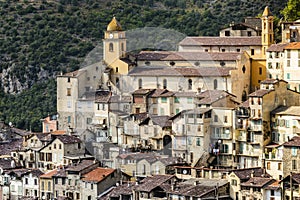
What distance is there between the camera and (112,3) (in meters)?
131

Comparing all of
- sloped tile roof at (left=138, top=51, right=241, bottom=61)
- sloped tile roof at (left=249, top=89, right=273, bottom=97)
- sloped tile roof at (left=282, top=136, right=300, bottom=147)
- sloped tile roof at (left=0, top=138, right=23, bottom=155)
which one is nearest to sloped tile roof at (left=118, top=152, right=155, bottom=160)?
sloped tile roof at (left=249, top=89, right=273, bottom=97)

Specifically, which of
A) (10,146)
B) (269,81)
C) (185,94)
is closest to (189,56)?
(185,94)

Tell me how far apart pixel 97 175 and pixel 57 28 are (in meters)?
40.0

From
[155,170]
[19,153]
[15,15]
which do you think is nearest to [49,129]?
[19,153]

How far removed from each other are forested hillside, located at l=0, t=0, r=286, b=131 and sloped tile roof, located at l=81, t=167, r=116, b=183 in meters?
20.2

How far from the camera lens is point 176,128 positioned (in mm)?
86375

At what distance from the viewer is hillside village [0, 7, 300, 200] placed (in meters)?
82.0

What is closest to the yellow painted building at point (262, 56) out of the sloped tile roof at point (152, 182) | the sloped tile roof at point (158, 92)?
the sloped tile roof at point (158, 92)

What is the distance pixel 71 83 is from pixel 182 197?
15.9 m

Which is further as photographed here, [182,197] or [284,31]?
[284,31]

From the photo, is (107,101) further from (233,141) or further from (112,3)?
(112,3)

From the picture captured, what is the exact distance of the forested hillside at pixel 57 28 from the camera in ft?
371

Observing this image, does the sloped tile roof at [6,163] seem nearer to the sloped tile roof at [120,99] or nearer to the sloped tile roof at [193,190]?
the sloped tile roof at [120,99]

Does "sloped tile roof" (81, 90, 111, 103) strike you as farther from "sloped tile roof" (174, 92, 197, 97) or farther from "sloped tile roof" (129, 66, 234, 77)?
"sloped tile roof" (174, 92, 197, 97)
